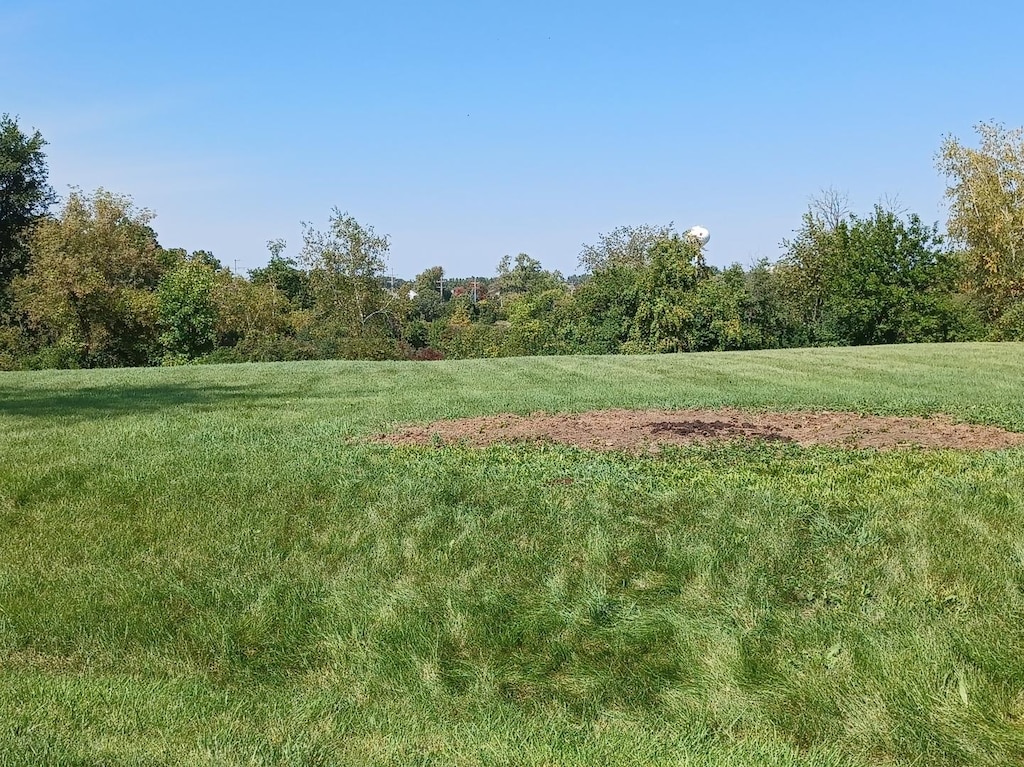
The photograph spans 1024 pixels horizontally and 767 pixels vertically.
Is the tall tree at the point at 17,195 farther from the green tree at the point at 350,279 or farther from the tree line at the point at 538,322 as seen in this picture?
the green tree at the point at 350,279

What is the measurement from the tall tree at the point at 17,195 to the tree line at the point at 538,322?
0.07 metres

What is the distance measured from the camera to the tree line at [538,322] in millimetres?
28500

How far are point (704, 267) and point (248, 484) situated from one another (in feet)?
105

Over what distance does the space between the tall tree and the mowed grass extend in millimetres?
34546

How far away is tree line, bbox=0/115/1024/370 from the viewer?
28500 millimetres

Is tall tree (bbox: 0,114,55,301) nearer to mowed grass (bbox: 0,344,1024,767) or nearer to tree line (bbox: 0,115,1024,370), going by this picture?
tree line (bbox: 0,115,1024,370)

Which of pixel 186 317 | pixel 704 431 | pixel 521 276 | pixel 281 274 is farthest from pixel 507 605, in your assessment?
pixel 521 276

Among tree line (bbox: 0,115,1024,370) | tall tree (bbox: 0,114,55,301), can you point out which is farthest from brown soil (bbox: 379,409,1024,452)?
tall tree (bbox: 0,114,55,301)

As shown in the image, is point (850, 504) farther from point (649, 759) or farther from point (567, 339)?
point (567, 339)

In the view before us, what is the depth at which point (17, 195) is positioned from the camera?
117 feet

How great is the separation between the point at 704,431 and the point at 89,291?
1072 inches

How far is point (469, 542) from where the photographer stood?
4613 mm

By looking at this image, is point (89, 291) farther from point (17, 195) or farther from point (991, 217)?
point (991, 217)

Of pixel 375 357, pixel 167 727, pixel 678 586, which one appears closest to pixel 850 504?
pixel 678 586
